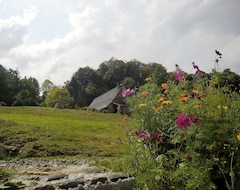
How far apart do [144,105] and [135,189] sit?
106 cm

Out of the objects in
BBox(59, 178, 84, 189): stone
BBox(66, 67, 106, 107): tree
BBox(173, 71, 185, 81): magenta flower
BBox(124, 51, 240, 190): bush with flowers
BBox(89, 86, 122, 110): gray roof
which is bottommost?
BBox(59, 178, 84, 189): stone

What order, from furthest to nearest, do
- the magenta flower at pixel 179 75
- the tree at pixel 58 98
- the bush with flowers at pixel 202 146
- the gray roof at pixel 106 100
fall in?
the tree at pixel 58 98 < the gray roof at pixel 106 100 < the magenta flower at pixel 179 75 < the bush with flowers at pixel 202 146

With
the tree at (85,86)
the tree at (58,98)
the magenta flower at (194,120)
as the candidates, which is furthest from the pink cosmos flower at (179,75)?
the tree at (85,86)

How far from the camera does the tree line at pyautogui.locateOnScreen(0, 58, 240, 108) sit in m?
44.1

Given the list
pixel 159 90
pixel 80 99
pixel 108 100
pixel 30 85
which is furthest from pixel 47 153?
pixel 80 99

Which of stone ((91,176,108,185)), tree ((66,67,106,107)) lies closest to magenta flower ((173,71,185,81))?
stone ((91,176,108,185))

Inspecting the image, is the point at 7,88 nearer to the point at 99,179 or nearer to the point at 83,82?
the point at 83,82

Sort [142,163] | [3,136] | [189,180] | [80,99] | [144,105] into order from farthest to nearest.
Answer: [80,99]
[3,136]
[144,105]
[142,163]
[189,180]

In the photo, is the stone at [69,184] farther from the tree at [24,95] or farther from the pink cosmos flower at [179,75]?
the tree at [24,95]

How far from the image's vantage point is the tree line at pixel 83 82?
44125mm

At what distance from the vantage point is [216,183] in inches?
118

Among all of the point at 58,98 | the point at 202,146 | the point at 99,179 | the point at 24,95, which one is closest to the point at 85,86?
the point at 58,98

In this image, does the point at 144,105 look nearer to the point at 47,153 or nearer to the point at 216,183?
the point at 216,183

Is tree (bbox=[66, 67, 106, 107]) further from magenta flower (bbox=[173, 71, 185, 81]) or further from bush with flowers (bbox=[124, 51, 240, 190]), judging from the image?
bush with flowers (bbox=[124, 51, 240, 190])
